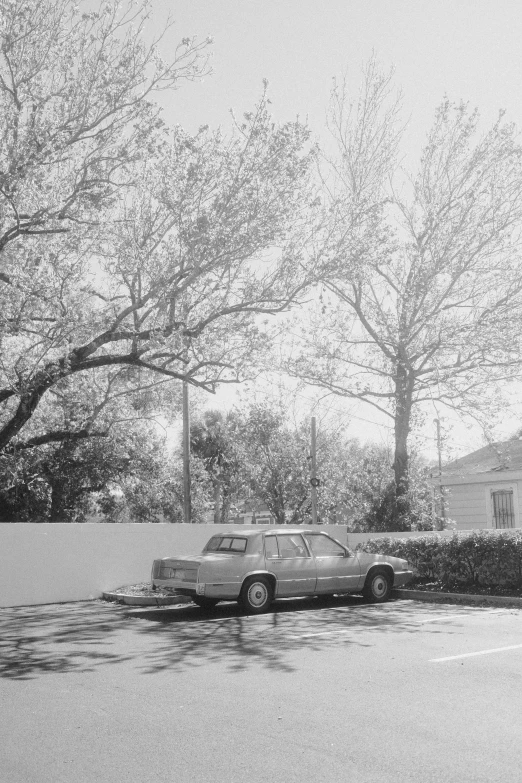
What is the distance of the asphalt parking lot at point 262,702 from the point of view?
5184mm

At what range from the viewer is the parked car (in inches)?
542

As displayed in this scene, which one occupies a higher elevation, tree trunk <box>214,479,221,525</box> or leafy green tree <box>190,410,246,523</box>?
leafy green tree <box>190,410,246,523</box>

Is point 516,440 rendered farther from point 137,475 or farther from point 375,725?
point 375,725

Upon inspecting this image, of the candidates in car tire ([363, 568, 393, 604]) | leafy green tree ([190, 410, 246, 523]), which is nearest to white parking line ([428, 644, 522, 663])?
car tire ([363, 568, 393, 604])

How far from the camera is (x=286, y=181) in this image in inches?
660

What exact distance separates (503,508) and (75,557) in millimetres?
16109

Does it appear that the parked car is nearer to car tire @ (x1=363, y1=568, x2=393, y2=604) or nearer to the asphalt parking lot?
car tire @ (x1=363, y1=568, x2=393, y2=604)

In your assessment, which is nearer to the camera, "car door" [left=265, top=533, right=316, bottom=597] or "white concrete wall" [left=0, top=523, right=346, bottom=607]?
"car door" [left=265, top=533, right=316, bottom=597]

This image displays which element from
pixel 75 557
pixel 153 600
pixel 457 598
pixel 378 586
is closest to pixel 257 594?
pixel 153 600

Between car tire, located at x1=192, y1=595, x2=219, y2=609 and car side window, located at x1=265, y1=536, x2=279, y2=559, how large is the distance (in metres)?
1.23

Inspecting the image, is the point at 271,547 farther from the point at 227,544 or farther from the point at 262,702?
the point at 262,702

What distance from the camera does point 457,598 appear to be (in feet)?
52.0

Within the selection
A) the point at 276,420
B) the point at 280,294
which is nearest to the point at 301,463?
the point at 276,420

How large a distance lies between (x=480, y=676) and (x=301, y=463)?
96.3 ft
